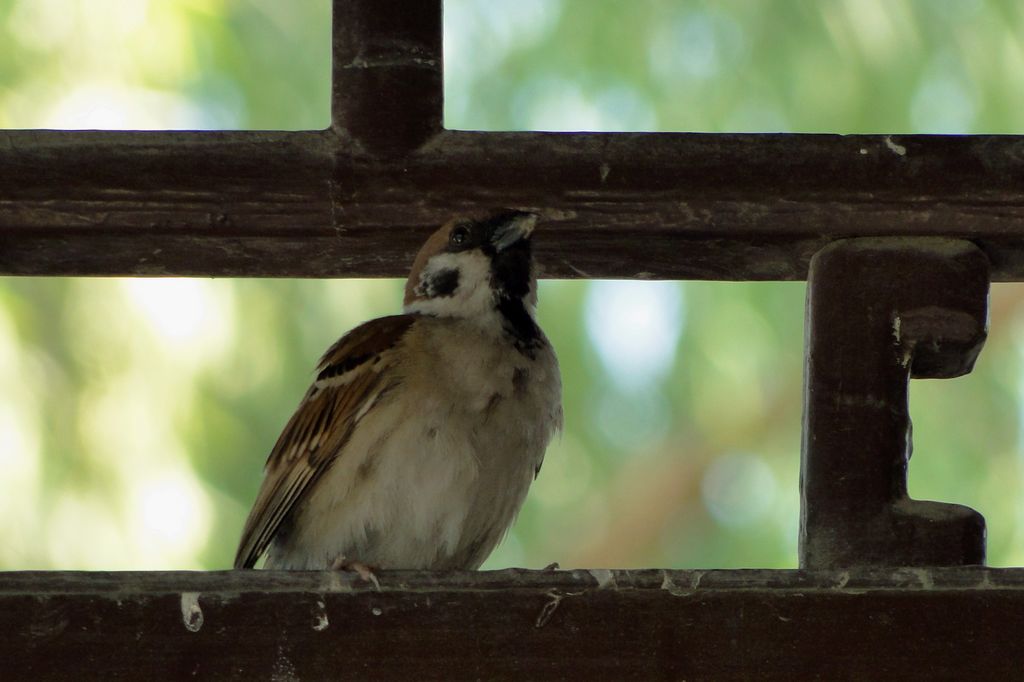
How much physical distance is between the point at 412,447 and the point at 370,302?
2.43m

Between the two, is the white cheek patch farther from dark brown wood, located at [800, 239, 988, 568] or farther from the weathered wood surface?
the weathered wood surface

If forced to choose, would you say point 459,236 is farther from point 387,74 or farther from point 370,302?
point 370,302

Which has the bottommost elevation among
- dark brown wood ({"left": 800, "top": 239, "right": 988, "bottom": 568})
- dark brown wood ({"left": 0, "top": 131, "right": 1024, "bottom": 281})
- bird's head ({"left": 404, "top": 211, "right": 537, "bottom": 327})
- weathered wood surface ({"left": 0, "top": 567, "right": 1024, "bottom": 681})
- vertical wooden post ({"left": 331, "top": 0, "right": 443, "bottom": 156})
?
weathered wood surface ({"left": 0, "top": 567, "right": 1024, "bottom": 681})

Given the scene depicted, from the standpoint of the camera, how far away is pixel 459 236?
3078 mm

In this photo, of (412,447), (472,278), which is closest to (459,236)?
(472,278)

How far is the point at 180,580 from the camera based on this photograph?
7.02 feet

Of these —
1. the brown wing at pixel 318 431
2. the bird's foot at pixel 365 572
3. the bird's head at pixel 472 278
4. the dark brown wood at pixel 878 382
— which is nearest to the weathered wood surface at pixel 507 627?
the bird's foot at pixel 365 572

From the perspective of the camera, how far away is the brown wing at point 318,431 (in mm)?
2801

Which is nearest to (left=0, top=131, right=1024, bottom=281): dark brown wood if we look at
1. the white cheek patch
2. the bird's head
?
the bird's head

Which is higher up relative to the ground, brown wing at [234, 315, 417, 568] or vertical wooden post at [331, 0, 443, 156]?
vertical wooden post at [331, 0, 443, 156]

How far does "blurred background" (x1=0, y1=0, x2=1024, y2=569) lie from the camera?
184 inches

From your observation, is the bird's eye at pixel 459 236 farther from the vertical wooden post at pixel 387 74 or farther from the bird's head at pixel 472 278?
the vertical wooden post at pixel 387 74

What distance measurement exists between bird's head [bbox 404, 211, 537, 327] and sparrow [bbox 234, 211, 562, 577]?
1.7 inches

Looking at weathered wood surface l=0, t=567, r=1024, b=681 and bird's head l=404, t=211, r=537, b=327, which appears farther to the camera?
bird's head l=404, t=211, r=537, b=327
